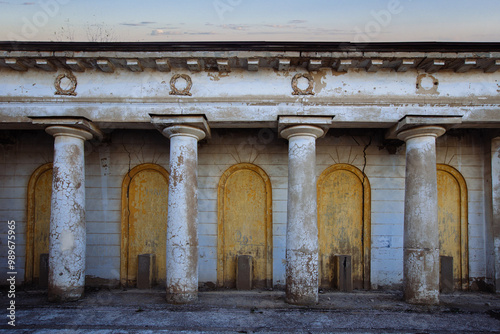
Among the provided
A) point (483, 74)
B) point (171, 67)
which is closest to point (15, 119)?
point (171, 67)

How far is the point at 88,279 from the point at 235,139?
18.9 ft

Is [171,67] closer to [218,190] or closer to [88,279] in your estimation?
[218,190]

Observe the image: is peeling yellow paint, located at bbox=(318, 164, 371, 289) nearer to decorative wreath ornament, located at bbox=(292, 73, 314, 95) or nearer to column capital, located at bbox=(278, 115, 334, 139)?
column capital, located at bbox=(278, 115, 334, 139)

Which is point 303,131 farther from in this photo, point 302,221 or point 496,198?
point 496,198

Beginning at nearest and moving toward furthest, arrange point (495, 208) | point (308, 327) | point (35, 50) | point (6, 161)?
point (308, 327) < point (35, 50) < point (495, 208) < point (6, 161)

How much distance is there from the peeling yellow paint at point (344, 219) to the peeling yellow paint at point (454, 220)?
6.91 feet

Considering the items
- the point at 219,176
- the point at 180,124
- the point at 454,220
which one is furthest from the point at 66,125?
the point at 454,220

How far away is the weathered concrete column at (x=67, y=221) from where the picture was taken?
8729mm

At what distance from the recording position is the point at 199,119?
8.71m

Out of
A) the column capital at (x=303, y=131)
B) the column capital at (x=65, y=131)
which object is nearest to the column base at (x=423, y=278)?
the column capital at (x=303, y=131)

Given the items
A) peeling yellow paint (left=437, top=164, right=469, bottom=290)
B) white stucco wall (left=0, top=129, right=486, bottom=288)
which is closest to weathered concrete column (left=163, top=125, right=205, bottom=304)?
white stucco wall (left=0, top=129, right=486, bottom=288)

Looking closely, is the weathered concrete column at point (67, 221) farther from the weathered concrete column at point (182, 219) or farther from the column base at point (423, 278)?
the column base at point (423, 278)

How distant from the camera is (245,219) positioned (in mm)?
11047

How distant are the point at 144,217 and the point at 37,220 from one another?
3137 millimetres
